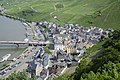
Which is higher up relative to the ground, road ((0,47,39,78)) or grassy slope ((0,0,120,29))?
road ((0,47,39,78))

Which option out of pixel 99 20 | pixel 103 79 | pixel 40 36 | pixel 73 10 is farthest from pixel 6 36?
pixel 103 79

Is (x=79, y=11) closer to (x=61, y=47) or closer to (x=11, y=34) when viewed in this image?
(x=11, y=34)

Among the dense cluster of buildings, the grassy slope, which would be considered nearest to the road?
the dense cluster of buildings

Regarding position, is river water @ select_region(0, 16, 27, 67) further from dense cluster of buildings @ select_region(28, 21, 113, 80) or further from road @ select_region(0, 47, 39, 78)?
dense cluster of buildings @ select_region(28, 21, 113, 80)

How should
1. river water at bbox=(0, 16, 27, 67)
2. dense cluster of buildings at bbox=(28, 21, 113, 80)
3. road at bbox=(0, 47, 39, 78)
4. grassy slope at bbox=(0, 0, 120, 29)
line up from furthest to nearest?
1. grassy slope at bbox=(0, 0, 120, 29)
2. river water at bbox=(0, 16, 27, 67)
3. road at bbox=(0, 47, 39, 78)
4. dense cluster of buildings at bbox=(28, 21, 113, 80)

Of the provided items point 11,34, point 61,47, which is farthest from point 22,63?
point 11,34

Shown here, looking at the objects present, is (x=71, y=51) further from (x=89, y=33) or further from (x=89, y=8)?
(x=89, y=8)
